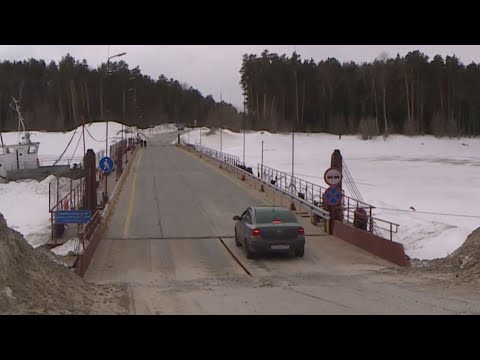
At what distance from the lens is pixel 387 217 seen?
29.9 meters

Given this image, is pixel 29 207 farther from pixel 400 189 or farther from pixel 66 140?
pixel 66 140

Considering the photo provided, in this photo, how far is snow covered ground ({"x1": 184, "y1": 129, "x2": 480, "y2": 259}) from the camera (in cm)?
2484

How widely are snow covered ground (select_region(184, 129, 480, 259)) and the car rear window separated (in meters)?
5.45

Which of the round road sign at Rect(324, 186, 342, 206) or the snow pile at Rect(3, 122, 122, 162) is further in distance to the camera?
the snow pile at Rect(3, 122, 122, 162)

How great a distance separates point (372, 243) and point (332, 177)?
424cm

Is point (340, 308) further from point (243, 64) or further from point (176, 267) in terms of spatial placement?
point (243, 64)

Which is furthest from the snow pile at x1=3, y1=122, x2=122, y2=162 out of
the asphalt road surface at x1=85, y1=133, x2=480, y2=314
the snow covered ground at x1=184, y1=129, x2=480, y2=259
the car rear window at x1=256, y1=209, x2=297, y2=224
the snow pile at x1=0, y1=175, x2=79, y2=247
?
the car rear window at x1=256, y1=209, x2=297, y2=224

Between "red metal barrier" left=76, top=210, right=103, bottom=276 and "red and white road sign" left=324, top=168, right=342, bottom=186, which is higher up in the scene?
"red and white road sign" left=324, top=168, right=342, bottom=186

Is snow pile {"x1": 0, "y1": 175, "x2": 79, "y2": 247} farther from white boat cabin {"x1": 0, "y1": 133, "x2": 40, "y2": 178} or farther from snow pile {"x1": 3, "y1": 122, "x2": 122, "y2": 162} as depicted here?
snow pile {"x1": 3, "y1": 122, "x2": 122, "y2": 162}

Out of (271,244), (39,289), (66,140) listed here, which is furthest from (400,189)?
(66,140)

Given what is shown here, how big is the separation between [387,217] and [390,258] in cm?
1188

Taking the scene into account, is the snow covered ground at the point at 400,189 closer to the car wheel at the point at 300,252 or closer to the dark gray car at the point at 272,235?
the car wheel at the point at 300,252
